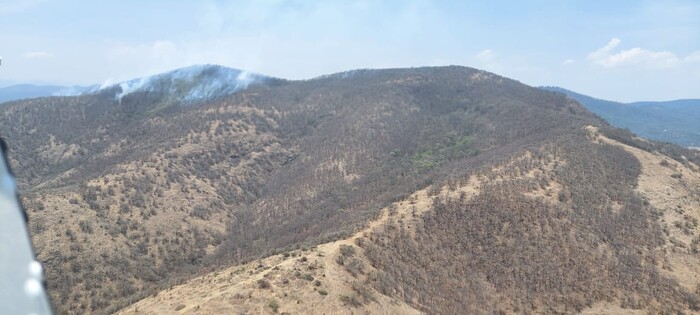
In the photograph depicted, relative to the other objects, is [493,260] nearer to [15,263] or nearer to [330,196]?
[330,196]

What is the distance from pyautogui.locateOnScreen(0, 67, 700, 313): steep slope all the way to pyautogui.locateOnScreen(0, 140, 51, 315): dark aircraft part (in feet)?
66.9

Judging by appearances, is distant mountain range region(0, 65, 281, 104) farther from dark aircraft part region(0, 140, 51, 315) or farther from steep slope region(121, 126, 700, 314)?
dark aircraft part region(0, 140, 51, 315)

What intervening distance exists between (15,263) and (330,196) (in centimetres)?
5479

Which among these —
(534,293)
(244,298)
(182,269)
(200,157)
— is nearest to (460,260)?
(534,293)

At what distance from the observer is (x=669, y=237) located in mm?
43094

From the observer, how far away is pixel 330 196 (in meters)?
60.0

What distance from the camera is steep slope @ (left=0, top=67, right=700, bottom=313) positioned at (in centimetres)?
3509

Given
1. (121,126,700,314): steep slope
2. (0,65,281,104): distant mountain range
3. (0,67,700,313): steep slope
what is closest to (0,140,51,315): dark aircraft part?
(121,126,700,314): steep slope

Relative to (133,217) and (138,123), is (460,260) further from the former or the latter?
(138,123)

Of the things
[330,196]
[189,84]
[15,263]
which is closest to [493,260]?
[330,196]

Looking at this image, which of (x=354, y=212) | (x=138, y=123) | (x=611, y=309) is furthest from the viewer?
(x=138, y=123)

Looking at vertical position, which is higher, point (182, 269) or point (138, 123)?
point (138, 123)

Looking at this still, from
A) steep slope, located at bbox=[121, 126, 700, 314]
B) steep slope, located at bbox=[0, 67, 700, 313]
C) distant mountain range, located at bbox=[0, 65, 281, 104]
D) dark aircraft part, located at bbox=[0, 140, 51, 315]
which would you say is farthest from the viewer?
distant mountain range, located at bbox=[0, 65, 281, 104]

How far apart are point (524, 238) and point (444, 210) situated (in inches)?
291
